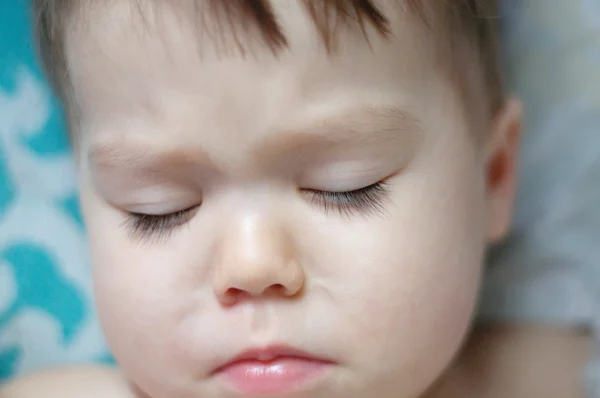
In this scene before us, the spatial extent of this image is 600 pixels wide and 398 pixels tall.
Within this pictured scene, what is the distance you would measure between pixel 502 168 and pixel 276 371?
419mm

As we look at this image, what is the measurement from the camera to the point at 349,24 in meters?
0.80

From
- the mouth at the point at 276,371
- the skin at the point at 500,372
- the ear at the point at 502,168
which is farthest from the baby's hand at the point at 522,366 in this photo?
the mouth at the point at 276,371

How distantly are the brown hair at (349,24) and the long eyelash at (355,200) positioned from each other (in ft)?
0.51

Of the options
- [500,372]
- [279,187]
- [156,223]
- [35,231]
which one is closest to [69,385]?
[35,231]

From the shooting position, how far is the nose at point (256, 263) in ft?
2.65

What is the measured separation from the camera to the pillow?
1.20 meters

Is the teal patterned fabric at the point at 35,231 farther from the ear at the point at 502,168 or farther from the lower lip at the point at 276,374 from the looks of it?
the ear at the point at 502,168

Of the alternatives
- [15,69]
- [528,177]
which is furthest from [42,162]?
[528,177]

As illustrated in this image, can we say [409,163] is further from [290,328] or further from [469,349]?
[469,349]

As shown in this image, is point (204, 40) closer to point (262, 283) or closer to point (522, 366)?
point (262, 283)

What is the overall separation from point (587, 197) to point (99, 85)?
73 cm

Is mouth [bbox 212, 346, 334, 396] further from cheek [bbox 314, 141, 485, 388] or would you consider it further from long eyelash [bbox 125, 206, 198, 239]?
long eyelash [bbox 125, 206, 198, 239]

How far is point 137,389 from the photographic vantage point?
1117 millimetres

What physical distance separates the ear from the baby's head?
0.13 m
